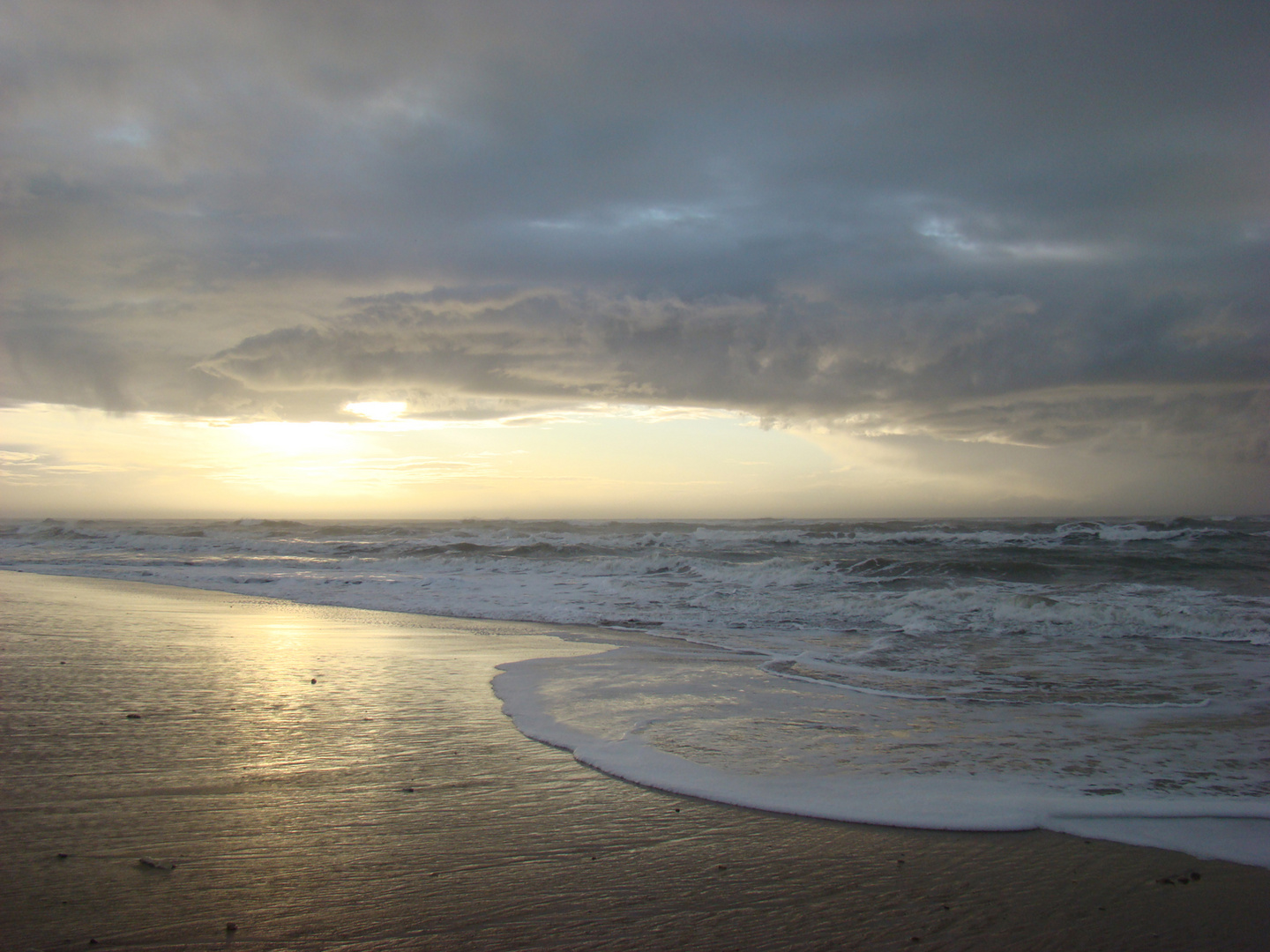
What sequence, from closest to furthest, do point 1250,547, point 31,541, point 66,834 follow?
point 66,834, point 1250,547, point 31,541

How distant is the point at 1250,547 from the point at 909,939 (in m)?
31.9

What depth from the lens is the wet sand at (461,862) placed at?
290 centimetres

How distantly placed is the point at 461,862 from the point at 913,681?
6.11 meters

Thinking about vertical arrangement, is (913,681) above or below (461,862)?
below

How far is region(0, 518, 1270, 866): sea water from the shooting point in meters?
4.54

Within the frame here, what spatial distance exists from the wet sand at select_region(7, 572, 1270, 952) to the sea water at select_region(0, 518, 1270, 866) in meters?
0.41

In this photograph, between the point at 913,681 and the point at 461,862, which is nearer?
the point at 461,862

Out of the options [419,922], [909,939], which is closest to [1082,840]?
[909,939]

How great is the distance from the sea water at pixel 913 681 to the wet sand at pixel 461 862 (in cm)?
41

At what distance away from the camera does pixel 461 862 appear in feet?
11.3

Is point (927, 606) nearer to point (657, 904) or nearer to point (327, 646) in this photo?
point (327, 646)

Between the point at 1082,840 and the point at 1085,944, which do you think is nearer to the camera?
the point at 1085,944

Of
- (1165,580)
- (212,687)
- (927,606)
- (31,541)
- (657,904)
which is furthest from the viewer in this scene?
(31,541)

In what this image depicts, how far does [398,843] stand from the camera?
11.9ft
